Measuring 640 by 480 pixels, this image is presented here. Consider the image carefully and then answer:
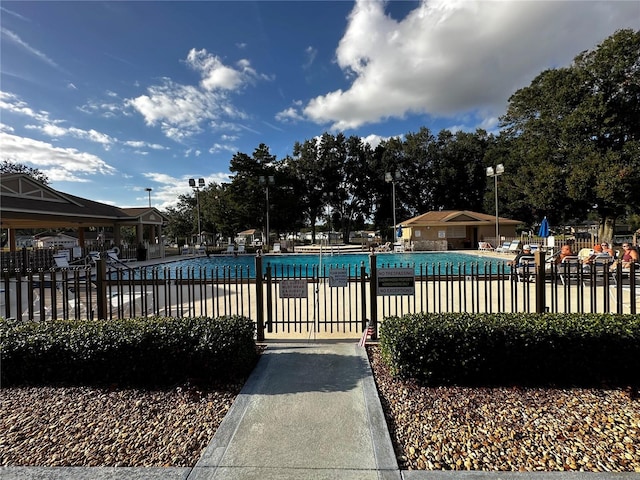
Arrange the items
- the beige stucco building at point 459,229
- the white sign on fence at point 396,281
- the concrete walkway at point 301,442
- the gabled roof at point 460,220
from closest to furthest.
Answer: the concrete walkway at point 301,442, the white sign on fence at point 396,281, the gabled roof at point 460,220, the beige stucco building at point 459,229

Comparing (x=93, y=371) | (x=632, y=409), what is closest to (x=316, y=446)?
(x=93, y=371)

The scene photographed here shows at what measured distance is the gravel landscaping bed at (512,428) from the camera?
2.23 meters

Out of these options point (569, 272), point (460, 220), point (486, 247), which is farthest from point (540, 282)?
point (460, 220)

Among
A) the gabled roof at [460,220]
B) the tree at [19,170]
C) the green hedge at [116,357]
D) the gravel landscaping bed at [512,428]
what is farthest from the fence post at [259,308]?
the tree at [19,170]

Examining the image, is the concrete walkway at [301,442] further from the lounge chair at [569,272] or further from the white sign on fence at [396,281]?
the lounge chair at [569,272]

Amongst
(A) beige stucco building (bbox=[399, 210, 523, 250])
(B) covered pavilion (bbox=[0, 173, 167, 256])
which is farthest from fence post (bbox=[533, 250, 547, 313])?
(A) beige stucco building (bbox=[399, 210, 523, 250])

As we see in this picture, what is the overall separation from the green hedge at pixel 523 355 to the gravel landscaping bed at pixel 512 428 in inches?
6.0

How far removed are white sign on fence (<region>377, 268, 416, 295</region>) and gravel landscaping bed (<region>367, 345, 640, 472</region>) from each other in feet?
5.28

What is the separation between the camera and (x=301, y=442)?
8.01ft

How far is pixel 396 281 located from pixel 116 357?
11.9ft

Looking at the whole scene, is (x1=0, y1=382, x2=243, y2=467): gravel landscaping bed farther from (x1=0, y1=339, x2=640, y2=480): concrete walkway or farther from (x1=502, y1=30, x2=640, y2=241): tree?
(x1=502, y1=30, x2=640, y2=241): tree

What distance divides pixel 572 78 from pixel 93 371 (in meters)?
32.1

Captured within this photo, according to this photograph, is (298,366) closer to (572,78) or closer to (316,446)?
(316,446)

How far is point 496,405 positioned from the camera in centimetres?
292
